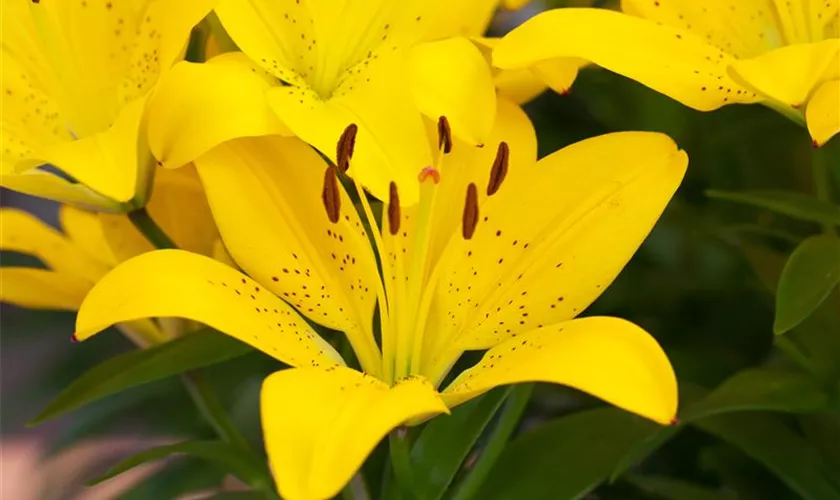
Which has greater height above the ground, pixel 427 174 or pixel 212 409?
pixel 427 174

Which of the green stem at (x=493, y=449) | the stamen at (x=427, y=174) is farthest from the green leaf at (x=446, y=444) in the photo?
the stamen at (x=427, y=174)

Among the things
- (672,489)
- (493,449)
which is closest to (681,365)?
(672,489)

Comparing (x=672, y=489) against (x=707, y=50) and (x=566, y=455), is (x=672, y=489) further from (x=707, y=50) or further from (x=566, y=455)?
(x=707, y=50)

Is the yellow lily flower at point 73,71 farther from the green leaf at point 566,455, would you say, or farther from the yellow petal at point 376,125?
the green leaf at point 566,455

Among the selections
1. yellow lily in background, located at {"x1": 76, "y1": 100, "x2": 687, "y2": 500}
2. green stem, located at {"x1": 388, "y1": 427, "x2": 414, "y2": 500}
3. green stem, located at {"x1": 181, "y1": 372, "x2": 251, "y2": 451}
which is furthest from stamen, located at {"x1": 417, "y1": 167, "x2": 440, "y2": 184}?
green stem, located at {"x1": 181, "y1": 372, "x2": 251, "y2": 451}

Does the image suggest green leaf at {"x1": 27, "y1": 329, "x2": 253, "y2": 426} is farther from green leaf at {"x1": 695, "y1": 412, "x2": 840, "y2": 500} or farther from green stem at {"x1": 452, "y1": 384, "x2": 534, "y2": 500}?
green leaf at {"x1": 695, "y1": 412, "x2": 840, "y2": 500}

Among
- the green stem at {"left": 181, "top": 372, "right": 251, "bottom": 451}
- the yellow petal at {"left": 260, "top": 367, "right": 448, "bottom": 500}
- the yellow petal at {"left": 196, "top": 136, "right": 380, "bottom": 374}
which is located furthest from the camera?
the green stem at {"left": 181, "top": 372, "right": 251, "bottom": 451}

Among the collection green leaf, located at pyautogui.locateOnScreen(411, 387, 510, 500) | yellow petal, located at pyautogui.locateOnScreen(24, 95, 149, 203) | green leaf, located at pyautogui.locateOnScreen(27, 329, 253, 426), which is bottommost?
green leaf, located at pyautogui.locateOnScreen(411, 387, 510, 500)
